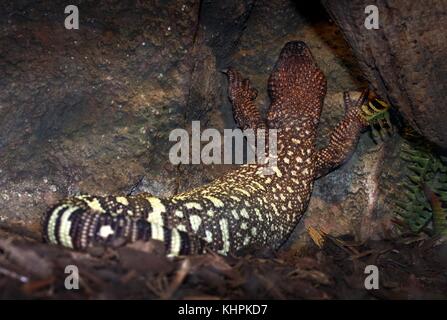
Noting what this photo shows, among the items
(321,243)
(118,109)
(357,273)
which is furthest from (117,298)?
(321,243)

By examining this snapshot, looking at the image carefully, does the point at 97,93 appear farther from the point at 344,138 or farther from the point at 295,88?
the point at 344,138

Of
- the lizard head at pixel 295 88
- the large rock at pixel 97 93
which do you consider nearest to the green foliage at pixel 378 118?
the lizard head at pixel 295 88

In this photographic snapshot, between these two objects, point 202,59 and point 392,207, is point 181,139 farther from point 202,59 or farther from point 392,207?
point 392,207

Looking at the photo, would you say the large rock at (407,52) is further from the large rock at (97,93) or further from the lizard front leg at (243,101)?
the lizard front leg at (243,101)

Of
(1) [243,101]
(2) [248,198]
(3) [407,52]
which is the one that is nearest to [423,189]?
(3) [407,52]

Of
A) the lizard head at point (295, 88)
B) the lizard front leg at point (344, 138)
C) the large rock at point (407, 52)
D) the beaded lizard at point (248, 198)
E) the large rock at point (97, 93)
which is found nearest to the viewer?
the beaded lizard at point (248, 198)

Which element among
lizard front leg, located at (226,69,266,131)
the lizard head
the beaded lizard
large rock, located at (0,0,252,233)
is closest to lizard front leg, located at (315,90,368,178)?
the beaded lizard
